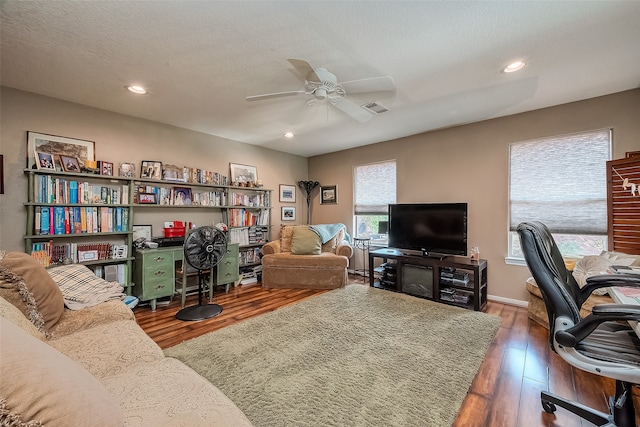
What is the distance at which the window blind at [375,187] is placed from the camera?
14.5ft

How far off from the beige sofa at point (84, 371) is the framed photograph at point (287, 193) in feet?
11.3

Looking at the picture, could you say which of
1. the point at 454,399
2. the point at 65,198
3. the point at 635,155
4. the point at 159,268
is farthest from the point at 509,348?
the point at 65,198

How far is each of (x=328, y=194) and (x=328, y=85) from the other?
10.5 feet

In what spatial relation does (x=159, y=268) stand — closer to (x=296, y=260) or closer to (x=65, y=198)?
(x=65, y=198)

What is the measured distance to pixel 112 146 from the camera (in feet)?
10.2

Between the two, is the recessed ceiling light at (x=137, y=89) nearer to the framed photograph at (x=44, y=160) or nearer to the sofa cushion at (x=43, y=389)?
the framed photograph at (x=44, y=160)

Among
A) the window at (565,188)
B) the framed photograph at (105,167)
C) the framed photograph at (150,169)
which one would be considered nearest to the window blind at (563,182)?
the window at (565,188)

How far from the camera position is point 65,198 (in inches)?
105

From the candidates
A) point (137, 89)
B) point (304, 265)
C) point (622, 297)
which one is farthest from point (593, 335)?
point (137, 89)

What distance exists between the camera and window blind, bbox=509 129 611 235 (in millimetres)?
2740

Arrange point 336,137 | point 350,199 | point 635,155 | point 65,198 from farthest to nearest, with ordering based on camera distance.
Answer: point 350,199
point 336,137
point 65,198
point 635,155

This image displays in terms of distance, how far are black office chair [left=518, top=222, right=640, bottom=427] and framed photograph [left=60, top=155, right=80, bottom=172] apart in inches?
157

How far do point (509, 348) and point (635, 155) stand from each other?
2.27 meters

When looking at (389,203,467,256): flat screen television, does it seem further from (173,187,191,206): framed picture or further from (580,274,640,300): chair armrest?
(173,187,191,206): framed picture
